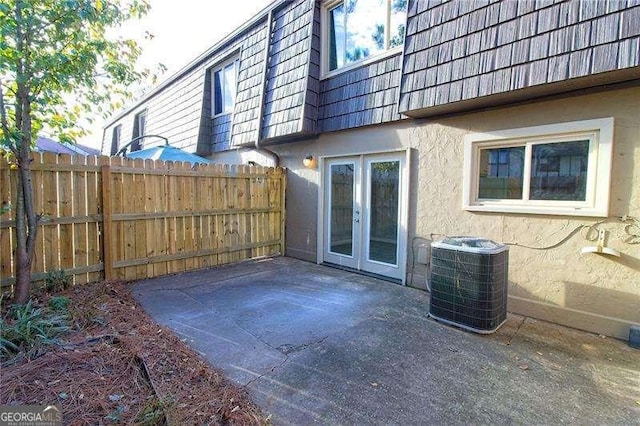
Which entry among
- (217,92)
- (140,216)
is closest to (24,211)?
(140,216)

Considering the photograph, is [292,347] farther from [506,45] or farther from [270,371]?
[506,45]

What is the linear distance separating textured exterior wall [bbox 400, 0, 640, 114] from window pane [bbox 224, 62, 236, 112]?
5.56 m

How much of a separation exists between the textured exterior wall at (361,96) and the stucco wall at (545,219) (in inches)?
10.0

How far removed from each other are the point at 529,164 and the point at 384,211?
7.33ft

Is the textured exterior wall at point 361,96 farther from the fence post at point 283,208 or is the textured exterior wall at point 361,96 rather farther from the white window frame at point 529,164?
the fence post at point 283,208

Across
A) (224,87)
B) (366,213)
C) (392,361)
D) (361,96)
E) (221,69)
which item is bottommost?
(392,361)

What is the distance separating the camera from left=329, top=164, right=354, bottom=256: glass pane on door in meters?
6.03

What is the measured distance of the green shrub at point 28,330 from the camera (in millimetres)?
2691

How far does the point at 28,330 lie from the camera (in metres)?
2.90

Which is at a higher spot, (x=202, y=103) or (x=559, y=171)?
(x=202, y=103)

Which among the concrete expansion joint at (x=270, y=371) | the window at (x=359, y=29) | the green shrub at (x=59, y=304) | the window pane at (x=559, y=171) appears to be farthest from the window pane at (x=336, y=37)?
the green shrub at (x=59, y=304)

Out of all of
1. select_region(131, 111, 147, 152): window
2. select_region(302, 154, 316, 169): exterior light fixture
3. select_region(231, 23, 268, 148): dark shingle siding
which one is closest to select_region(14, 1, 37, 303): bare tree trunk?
select_region(231, 23, 268, 148): dark shingle siding

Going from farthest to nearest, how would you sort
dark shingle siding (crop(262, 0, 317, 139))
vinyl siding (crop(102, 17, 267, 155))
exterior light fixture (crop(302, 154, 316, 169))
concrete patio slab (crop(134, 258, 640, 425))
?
vinyl siding (crop(102, 17, 267, 155))
exterior light fixture (crop(302, 154, 316, 169))
dark shingle siding (crop(262, 0, 317, 139))
concrete patio slab (crop(134, 258, 640, 425))

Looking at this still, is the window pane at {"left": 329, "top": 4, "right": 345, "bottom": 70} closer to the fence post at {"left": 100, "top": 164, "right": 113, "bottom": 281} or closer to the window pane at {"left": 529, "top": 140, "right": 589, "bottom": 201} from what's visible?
the window pane at {"left": 529, "top": 140, "right": 589, "bottom": 201}
